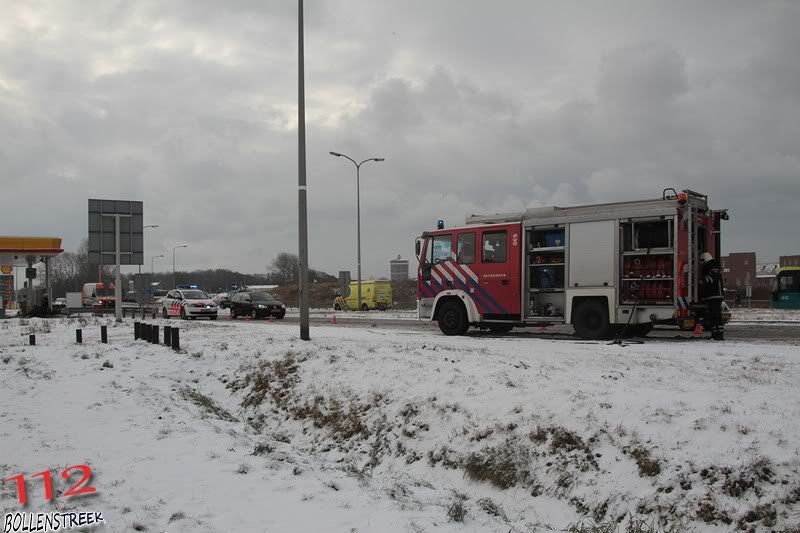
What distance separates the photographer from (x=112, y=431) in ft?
23.5

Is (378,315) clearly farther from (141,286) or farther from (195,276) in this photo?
(195,276)

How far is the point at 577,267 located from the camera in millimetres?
14719

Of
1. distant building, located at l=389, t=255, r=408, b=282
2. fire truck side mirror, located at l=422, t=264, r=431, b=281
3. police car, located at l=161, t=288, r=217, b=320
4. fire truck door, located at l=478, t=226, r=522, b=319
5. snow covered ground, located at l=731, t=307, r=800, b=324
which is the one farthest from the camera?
distant building, located at l=389, t=255, r=408, b=282

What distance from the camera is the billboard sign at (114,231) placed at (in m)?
22.8

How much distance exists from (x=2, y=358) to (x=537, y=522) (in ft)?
38.7

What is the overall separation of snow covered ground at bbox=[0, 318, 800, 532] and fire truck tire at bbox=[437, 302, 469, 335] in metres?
5.93

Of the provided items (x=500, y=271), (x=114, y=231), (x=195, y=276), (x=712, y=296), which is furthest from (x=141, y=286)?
(x=195, y=276)

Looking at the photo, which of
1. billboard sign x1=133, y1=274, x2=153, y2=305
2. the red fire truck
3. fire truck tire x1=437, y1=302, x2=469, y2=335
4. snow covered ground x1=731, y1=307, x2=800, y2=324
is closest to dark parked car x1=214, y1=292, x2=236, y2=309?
billboard sign x1=133, y1=274, x2=153, y2=305

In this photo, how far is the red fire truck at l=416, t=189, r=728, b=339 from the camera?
1367 centimetres

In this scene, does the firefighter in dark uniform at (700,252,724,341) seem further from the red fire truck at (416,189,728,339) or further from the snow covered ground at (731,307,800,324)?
the snow covered ground at (731,307,800,324)

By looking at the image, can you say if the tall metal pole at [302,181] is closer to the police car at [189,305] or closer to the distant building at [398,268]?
the police car at [189,305]

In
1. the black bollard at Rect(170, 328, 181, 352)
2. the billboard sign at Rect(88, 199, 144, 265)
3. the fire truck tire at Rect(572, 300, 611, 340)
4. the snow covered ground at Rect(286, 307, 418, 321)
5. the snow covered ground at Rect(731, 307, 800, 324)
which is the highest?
the billboard sign at Rect(88, 199, 144, 265)

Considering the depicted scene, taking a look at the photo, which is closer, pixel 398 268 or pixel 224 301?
pixel 224 301

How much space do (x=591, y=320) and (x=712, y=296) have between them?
8.59ft
